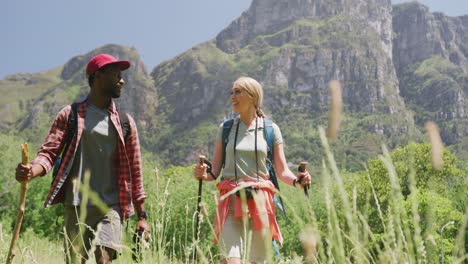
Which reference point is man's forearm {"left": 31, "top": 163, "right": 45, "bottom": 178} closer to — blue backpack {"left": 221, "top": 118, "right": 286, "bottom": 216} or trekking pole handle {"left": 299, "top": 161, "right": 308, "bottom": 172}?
blue backpack {"left": 221, "top": 118, "right": 286, "bottom": 216}

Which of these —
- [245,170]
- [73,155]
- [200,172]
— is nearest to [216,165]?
[200,172]

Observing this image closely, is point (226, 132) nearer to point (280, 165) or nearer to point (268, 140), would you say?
point (268, 140)

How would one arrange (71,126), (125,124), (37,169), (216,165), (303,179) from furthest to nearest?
(216,165), (125,124), (71,126), (303,179), (37,169)

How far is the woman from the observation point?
4094mm

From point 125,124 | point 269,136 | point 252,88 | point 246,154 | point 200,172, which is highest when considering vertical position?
point 252,88

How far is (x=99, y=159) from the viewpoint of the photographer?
4.09 meters

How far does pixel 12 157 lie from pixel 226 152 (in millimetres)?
30854

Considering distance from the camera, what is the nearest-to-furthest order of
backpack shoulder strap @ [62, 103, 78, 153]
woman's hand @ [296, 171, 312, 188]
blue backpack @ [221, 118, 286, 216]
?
woman's hand @ [296, 171, 312, 188]
backpack shoulder strap @ [62, 103, 78, 153]
blue backpack @ [221, 118, 286, 216]

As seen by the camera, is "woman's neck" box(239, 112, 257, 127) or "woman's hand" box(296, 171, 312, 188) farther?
"woman's neck" box(239, 112, 257, 127)

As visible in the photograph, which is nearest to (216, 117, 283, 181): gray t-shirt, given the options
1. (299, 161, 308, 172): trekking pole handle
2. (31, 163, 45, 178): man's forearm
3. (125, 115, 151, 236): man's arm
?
(299, 161, 308, 172): trekking pole handle

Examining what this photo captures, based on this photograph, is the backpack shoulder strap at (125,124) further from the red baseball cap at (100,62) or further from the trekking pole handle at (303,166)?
the trekking pole handle at (303,166)

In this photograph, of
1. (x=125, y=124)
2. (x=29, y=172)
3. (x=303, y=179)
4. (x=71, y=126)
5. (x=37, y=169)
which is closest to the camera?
(x=29, y=172)

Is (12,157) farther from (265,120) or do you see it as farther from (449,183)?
(265,120)

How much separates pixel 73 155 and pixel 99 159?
0.21 metres
